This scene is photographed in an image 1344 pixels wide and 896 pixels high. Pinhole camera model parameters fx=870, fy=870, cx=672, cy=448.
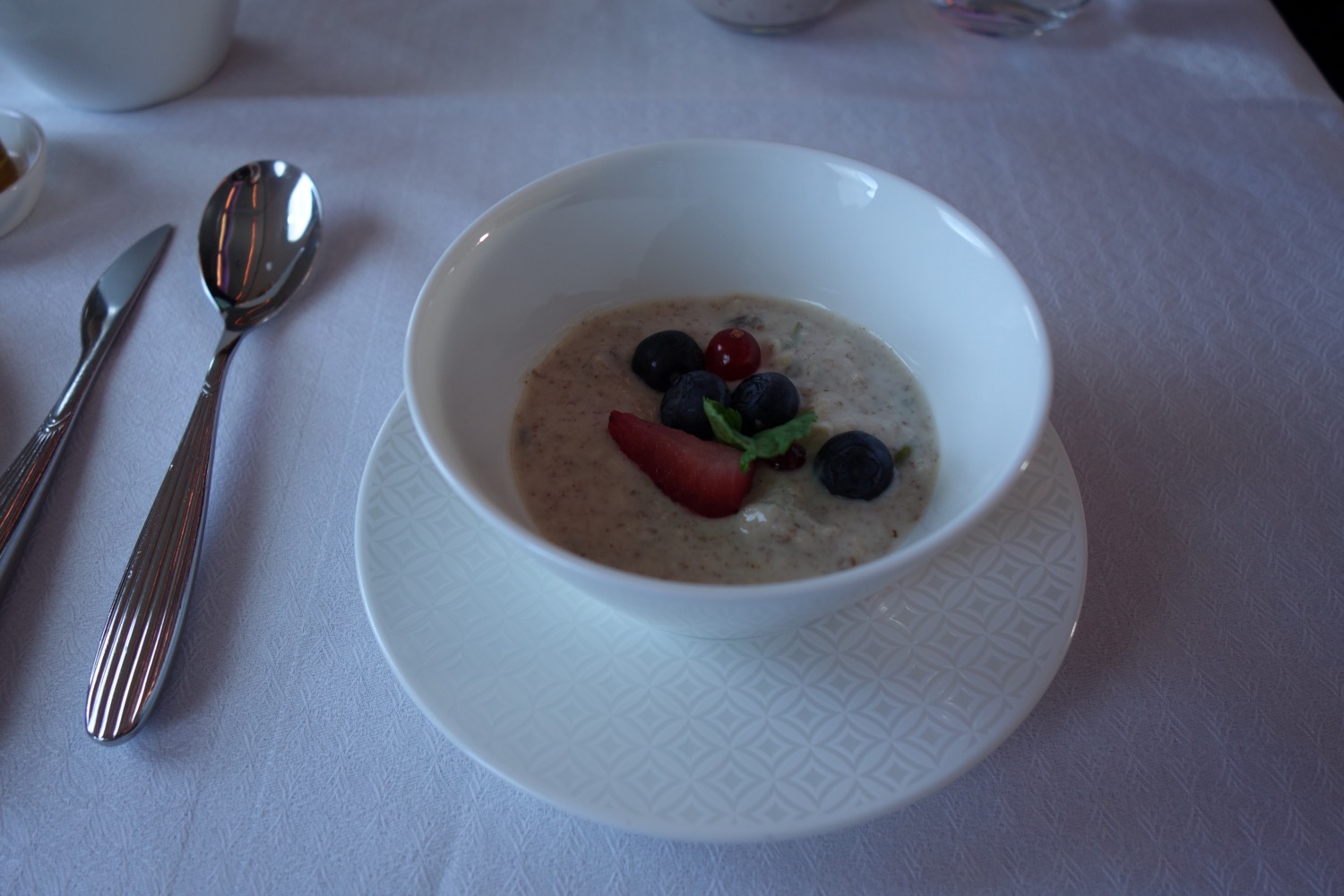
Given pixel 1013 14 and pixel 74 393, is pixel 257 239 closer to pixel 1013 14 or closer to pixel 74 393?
pixel 74 393

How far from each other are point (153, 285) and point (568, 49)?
Answer: 3.07 feet

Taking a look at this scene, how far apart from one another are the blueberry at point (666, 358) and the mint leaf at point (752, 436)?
0.11 m

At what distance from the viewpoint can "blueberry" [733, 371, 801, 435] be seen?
3.23 ft


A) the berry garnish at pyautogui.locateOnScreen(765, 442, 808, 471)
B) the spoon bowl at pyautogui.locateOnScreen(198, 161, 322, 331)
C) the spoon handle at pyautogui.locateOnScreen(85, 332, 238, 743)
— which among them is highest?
the berry garnish at pyautogui.locateOnScreen(765, 442, 808, 471)

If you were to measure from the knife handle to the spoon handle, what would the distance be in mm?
133

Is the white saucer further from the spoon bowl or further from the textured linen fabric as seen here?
the spoon bowl

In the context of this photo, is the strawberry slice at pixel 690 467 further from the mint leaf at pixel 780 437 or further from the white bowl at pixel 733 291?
the white bowl at pixel 733 291

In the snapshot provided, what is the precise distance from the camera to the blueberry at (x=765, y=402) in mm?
983

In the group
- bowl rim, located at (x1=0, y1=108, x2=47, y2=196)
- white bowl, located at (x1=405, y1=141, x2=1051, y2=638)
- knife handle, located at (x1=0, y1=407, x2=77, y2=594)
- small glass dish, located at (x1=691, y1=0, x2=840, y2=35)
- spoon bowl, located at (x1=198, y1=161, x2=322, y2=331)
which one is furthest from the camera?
small glass dish, located at (x1=691, y1=0, x2=840, y2=35)

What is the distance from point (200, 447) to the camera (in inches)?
44.4

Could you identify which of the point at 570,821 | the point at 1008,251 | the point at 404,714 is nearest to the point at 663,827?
the point at 570,821

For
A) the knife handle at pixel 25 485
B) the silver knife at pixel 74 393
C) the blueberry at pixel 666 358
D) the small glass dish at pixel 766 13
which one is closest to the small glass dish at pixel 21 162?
the silver knife at pixel 74 393

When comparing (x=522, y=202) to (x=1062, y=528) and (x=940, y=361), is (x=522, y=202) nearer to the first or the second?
(x=940, y=361)

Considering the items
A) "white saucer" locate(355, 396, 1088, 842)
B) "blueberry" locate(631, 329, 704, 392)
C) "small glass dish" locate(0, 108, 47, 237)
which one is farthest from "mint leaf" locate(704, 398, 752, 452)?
"small glass dish" locate(0, 108, 47, 237)
